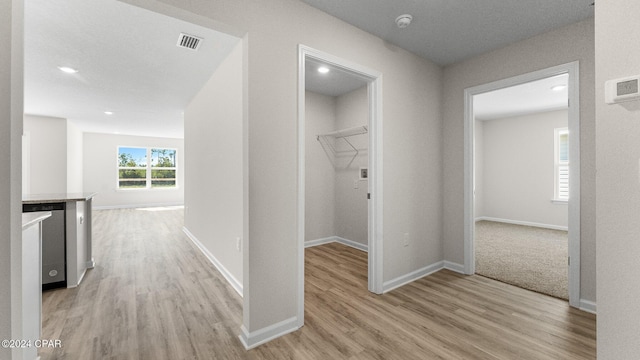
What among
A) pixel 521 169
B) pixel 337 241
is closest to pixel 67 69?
pixel 337 241

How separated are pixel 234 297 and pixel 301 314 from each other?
2.83ft

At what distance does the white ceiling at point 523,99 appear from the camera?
408 centimetres

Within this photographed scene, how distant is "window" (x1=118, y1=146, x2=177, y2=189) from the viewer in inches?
357

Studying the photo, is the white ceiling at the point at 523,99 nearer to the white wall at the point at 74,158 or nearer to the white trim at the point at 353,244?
the white trim at the point at 353,244

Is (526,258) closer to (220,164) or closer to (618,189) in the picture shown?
(618,189)

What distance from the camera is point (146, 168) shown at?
936cm

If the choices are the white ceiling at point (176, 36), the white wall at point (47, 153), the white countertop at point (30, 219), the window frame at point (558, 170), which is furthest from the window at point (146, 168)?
the window frame at point (558, 170)

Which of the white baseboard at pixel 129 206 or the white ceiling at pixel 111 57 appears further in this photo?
the white baseboard at pixel 129 206

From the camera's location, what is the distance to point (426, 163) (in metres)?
3.11

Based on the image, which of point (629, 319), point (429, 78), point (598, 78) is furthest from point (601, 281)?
point (429, 78)

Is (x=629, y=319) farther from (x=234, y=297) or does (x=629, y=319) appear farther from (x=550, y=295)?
(x=234, y=297)

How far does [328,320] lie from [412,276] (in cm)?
129

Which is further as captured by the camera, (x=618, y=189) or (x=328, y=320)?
(x=328, y=320)

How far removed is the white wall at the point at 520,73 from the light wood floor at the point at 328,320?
500 mm
